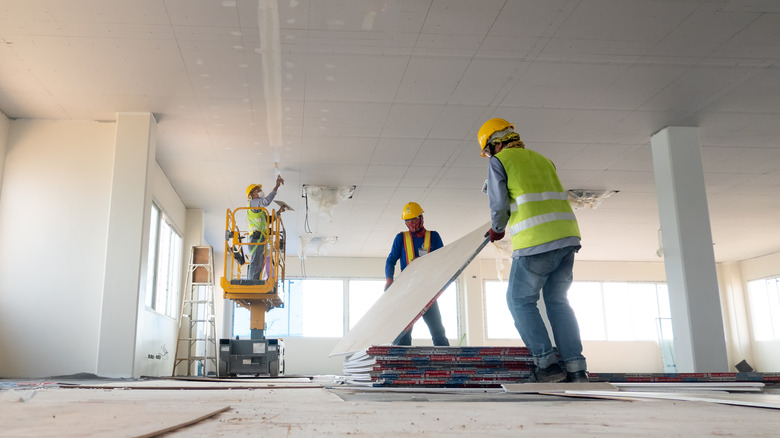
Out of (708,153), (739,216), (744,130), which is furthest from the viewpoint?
(739,216)

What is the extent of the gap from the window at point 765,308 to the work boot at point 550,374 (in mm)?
15739

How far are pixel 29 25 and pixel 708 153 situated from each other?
332 inches

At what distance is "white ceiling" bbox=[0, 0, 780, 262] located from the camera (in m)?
5.58

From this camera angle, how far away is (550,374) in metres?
3.71

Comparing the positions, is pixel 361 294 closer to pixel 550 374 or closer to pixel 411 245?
pixel 411 245

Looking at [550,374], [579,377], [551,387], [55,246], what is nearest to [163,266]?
[55,246]

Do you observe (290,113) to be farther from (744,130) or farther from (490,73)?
(744,130)

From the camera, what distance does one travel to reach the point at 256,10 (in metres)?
5.42

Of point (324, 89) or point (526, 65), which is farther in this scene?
point (324, 89)

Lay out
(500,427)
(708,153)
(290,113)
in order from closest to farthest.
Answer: (500,427)
(290,113)
(708,153)

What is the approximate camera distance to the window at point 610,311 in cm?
1767

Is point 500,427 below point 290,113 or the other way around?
below

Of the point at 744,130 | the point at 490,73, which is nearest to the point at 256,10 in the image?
the point at 490,73

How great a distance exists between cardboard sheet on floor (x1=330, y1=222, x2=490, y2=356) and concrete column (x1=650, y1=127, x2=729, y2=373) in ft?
11.8
